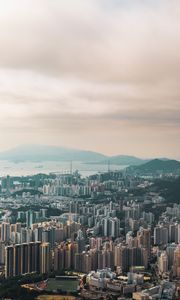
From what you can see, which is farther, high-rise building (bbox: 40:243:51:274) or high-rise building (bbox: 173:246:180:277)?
high-rise building (bbox: 40:243:51:274)

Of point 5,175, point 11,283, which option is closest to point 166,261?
point 11,283

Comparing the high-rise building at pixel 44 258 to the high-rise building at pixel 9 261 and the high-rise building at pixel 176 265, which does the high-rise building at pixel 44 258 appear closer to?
the high-rise building at pixel 9 261

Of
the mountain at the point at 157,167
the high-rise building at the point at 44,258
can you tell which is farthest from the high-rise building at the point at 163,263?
the mountain at the point at 157,167

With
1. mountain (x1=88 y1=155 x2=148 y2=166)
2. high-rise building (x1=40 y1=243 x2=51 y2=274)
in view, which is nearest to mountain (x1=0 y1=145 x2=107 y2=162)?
mountain (x1=88 y1=155 x2=148 y2=166)

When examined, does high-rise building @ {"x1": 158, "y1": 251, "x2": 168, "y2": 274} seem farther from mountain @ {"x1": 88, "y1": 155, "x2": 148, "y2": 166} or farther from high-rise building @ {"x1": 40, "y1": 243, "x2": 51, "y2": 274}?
mountain @ {"x1": 88, "y1": 155, "x2": 148, "y2": 166}

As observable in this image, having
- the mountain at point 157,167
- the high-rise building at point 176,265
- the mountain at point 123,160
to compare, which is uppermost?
the mountain at point 123,160

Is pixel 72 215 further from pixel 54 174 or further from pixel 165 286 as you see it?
pixel 165 286

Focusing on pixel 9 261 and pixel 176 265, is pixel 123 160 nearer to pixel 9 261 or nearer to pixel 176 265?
pixel 176 265

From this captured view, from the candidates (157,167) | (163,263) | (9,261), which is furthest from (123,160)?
(9,261)
